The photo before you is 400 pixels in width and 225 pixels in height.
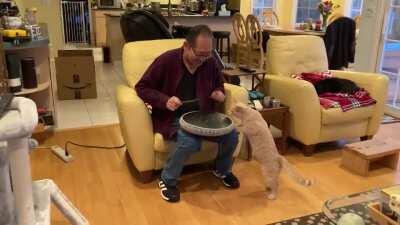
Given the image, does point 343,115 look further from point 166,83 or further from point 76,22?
point 76,22

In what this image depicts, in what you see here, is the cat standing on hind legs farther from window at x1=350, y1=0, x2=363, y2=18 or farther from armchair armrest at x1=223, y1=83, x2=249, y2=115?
window at x1=350, y1=0, x2=363, y2=18

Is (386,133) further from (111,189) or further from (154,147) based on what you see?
(111,189)

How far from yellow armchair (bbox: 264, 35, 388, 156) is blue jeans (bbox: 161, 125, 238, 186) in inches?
29.5

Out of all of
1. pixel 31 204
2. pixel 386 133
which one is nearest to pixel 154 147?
pixel 31 204

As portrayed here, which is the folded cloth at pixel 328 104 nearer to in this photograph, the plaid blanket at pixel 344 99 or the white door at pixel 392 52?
the plaid blanket at pixel 344 99

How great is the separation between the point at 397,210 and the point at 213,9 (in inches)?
253

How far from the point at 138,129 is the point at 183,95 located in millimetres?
361

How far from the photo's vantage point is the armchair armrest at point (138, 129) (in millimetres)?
2279

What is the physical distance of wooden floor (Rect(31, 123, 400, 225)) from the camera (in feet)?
6.98

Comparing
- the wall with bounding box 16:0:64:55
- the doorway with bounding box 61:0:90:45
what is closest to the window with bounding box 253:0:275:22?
the doorway with bounding box 61:0:90:45

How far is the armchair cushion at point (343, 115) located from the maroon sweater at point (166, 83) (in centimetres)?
97

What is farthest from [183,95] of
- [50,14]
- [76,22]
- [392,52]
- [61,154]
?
[76,22]

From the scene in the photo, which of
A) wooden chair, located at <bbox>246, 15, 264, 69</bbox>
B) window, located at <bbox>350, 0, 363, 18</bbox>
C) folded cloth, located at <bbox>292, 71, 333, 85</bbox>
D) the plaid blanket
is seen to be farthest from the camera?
window, located at <bbox>350, 0, 363, 18</bbox>

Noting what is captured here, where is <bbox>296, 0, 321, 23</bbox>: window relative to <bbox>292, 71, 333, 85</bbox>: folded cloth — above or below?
above
